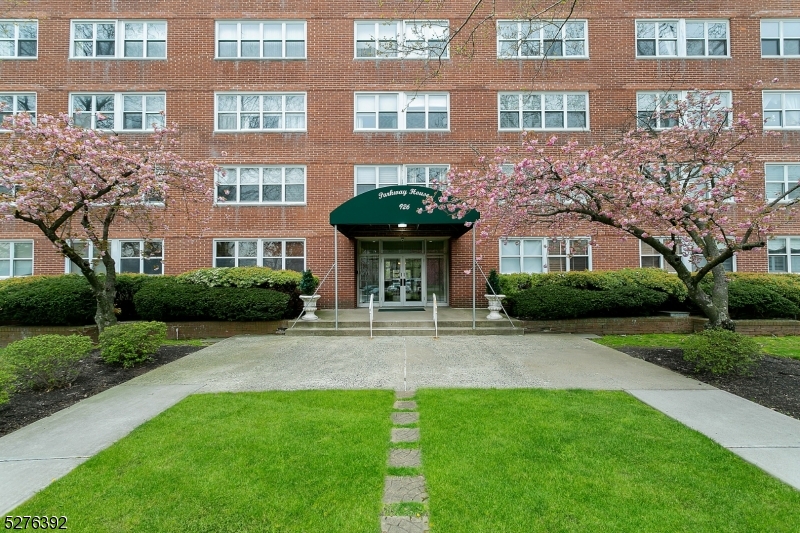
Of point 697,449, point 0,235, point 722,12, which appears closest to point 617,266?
point 722,12

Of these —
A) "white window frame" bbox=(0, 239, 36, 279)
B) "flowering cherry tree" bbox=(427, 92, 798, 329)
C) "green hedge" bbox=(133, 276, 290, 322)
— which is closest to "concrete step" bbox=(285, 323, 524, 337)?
"green hedge" bbox=(133, 276, 290, 322)

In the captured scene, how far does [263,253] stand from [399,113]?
767 cm

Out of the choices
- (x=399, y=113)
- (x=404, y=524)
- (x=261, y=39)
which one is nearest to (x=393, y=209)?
(x=399, y=113)

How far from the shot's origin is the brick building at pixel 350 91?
14609 mm

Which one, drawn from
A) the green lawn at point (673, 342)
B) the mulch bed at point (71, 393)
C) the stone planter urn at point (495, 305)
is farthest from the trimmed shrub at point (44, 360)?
the green lawn at point (673, 342)

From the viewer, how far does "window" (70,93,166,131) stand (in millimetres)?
14656

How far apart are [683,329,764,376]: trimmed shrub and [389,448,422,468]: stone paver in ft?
18.9

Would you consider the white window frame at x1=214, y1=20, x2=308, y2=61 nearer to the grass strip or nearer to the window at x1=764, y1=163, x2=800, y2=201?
the grass strip

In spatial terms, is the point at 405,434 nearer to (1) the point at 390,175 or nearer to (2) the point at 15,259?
(1) the point at 390,175

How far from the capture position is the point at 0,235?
553 inches

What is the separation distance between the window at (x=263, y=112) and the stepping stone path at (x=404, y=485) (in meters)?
13.4

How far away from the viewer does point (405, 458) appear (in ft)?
12.0

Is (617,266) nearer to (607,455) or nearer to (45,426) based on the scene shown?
(607,455)

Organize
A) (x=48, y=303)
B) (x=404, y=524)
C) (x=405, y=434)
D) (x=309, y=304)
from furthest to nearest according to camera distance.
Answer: (x=309, y=304) < (x=48, y=303) < (x=405, y=434) < (x=404, y=524)
